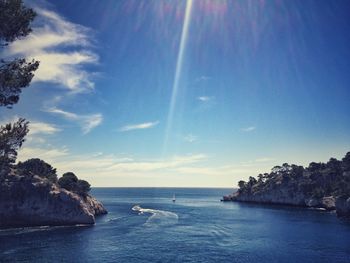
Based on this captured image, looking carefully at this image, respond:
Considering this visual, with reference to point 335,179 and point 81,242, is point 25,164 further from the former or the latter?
point 335,179

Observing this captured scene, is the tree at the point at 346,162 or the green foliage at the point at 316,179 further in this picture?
the tree at the point at 346,162

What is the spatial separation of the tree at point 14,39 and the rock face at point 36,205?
240 feet

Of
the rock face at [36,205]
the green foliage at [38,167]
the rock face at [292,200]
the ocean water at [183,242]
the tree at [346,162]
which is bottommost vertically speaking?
the ocean water at [183,242]

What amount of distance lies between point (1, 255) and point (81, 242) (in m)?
16.7

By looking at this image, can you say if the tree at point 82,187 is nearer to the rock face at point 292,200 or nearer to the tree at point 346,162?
the rock face at point 292,200

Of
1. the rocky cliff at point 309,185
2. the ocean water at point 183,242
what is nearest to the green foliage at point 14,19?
the ocean water at point 183,242

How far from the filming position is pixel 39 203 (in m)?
95.0

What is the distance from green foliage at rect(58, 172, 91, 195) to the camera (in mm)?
118562

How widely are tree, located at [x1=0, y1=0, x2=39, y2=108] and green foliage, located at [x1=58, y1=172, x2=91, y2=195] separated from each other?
94.3 metres

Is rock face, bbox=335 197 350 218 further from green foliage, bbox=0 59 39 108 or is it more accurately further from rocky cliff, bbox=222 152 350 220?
green foliage, bbox=0 59 39 108

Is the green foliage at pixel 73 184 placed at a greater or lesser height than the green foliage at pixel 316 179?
lesser

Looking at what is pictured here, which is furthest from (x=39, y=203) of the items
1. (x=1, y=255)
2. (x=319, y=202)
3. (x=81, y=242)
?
(x=319, y=202)

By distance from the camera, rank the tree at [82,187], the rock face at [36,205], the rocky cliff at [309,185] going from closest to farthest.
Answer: the rock face at [36,205] < the tree at [82,187] < the rocky cliff at [309,185]

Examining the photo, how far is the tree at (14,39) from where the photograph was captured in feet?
90.8
